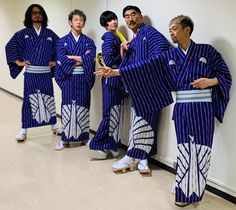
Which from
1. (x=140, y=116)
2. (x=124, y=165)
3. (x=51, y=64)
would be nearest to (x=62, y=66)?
(x=51, y=64)

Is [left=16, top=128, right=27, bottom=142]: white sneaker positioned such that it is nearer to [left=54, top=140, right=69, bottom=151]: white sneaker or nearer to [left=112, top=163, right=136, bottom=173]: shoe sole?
[left=54, top=140, right=69, bottom=151]: white sneaker

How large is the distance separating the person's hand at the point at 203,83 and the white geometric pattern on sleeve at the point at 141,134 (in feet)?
2.44

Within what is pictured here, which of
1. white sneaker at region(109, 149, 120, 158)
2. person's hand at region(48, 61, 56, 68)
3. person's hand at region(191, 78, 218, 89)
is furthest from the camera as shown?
person's hand at region(48, 61, 56, 68)

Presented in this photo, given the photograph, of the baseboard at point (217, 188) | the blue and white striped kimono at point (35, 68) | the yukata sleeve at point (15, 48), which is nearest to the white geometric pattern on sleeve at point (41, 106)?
the blue and white striped kimono at point (35, 68)

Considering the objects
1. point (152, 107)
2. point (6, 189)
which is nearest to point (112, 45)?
point (152, 107)

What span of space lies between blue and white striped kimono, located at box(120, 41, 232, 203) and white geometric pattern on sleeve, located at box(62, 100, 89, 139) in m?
1.28

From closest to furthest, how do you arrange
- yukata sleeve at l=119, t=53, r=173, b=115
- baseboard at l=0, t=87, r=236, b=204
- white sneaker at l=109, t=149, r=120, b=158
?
yukata sleeve at l=119, t=53, r=173, b=115, baseboard at l=0, t=87, r=236, b=204, white sneaker at l=109, t=149, r=120, b=158

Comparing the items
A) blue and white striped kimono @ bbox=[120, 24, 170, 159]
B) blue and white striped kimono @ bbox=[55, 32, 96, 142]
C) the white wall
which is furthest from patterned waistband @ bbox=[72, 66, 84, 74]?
blue and white striped kimono @ bbox=[120, 24, 170, 159]

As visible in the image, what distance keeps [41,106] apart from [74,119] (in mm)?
544

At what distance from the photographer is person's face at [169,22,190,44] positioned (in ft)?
7.53

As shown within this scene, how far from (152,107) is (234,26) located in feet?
2.54

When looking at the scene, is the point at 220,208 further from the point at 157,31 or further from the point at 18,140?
the point at 18,140

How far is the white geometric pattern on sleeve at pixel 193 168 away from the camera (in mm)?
2320

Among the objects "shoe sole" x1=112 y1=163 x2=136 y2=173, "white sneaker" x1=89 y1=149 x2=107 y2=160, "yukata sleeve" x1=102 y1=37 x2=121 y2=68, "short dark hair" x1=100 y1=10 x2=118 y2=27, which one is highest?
"short dark hair" x1=100 y1=10 x2=118 y2=27
